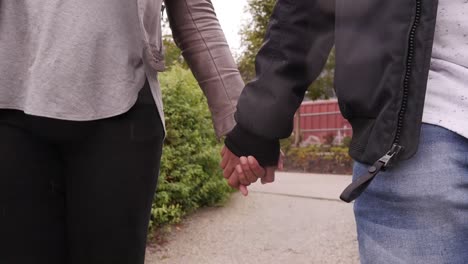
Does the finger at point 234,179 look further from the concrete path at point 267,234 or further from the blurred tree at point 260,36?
the blurred tree at point 260,36

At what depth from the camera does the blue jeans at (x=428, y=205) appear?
1.14 meters

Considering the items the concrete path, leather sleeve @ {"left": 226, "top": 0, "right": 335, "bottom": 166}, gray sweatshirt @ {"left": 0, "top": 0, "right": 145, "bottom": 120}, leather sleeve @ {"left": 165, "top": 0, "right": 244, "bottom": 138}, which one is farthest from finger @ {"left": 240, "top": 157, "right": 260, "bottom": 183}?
the concrete path

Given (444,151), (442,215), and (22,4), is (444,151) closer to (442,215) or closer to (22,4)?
(442,215)

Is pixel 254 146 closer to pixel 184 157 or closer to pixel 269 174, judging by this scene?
pixel 269 174

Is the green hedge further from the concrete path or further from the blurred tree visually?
the blurred tree

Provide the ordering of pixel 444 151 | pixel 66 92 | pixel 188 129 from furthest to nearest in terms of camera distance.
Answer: pixel 188 129 → pixel 66 92 → pixel 444 151

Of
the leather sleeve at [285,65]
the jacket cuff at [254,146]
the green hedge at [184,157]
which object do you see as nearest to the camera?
the leather sleeve at [285,65]

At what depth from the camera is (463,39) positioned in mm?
1162

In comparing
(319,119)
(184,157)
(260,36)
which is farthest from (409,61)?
(319,119)

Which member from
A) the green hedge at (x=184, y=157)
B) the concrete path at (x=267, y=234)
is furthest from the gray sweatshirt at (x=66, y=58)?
the green hedge at (x=184, y=157)

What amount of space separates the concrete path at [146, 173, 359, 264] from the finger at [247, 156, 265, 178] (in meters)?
3.24

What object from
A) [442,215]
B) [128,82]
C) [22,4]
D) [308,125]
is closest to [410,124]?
[442,215]

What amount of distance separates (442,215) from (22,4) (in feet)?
3.70

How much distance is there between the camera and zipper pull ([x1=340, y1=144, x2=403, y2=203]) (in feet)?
3.83
